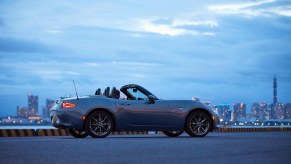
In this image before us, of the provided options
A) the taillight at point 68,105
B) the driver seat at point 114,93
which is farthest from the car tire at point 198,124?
the taillight at point 68,105

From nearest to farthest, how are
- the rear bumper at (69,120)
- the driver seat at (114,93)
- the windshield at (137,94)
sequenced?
the rear bumper at (69,120)
the driver seat at (114,93)
the windshield at (137,94)

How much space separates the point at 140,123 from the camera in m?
16.0

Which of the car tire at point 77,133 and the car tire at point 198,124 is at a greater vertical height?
the car tire at point 198,124

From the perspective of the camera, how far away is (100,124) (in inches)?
612

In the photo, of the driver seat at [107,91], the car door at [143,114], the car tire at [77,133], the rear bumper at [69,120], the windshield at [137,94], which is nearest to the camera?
the rear bumper at [69,120]

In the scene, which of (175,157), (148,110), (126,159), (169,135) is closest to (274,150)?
(175,157)

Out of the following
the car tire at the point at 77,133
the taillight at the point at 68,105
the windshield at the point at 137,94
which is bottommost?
the car tire at the point at 77,133

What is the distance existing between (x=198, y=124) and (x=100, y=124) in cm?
274

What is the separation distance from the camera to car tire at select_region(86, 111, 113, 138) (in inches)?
610

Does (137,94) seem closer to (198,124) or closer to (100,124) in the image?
(100,124)

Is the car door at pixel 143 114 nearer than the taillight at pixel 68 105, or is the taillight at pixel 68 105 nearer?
the taillight at pixel 68 105

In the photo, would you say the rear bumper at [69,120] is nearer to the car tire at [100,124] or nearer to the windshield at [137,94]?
the car tire at [100,124]

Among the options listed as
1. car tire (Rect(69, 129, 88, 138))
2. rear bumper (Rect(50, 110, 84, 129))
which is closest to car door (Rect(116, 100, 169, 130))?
rear bumper (Rect(50, 110, 84, 129))

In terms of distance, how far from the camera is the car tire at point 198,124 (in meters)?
16.4
